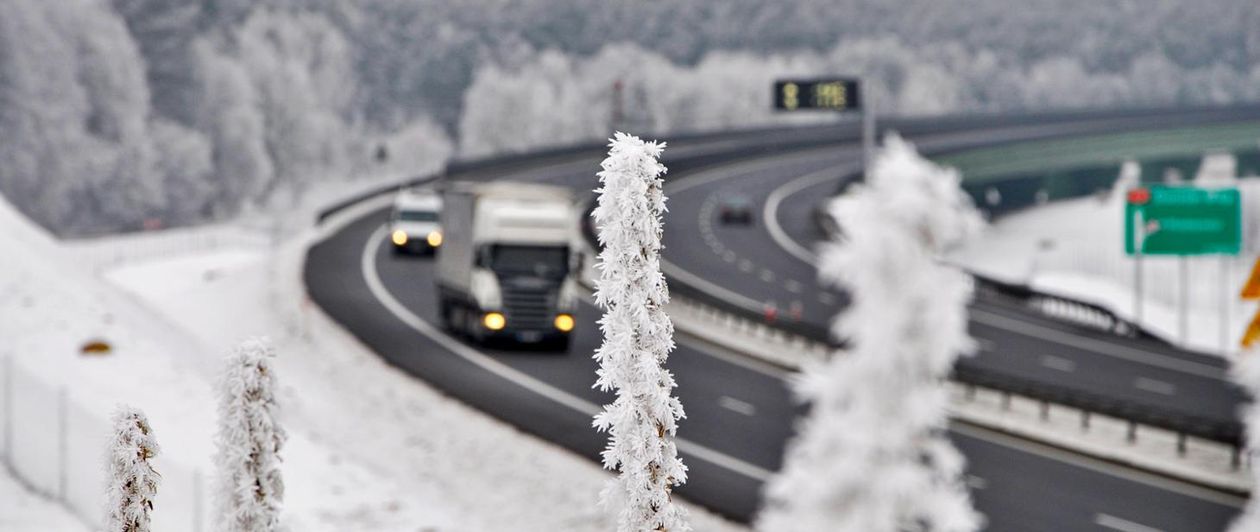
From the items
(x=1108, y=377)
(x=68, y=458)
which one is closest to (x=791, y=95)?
(x=1108, y=377)

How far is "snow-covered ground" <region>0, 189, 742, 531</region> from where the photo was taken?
2317 cm

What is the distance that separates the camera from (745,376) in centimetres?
4066

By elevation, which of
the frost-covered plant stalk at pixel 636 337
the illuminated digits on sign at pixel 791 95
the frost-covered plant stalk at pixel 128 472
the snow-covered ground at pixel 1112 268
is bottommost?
the snow-covered ground at pixel 1112 268

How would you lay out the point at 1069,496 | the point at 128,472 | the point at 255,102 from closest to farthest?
1. the point at 128,472
2. the point at 1069,496
3. the point at 255,102

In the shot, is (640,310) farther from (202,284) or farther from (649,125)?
(649,125)

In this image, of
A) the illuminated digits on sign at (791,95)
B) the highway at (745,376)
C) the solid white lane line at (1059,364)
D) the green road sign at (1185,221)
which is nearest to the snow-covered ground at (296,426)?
the highway at (745,376)

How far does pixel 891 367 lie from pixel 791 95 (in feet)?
286

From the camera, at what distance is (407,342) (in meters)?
43.1

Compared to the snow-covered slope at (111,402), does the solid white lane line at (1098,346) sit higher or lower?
lower

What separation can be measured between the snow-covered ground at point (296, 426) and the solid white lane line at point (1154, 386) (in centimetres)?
1829

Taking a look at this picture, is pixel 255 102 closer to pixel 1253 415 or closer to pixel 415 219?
pixel 415 219

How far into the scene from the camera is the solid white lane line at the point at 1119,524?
26609 millimetres

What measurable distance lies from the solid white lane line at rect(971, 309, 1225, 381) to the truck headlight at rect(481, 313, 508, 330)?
18.3m

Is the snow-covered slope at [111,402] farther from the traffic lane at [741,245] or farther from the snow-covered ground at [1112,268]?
the snow-covered ground at [1112,268]
